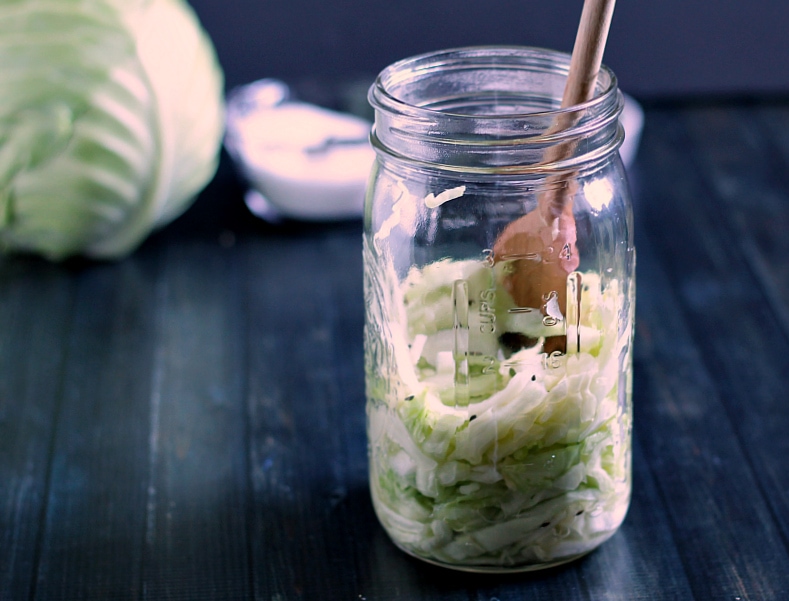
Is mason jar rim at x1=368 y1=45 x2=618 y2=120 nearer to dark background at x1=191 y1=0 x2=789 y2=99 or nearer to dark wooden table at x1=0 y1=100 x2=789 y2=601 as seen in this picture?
dark wooden table at x1=0 y1=100 x2=789 y2=601

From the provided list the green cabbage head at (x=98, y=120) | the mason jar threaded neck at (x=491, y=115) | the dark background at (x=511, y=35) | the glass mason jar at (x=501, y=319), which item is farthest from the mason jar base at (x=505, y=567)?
the dark background at (x=511, y=35)

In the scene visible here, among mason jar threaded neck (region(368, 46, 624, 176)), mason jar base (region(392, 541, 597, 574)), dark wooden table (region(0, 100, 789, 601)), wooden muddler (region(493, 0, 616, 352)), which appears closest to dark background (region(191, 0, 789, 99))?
dark wooden table (region(0, 100, 789, 601))

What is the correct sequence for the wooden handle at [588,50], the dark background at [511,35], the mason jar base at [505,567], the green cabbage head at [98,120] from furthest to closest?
the dark background at [511,35]
the green cabbage head at [98,120]
the mason jar base at [505,567]
the wooden handle at [588,50]

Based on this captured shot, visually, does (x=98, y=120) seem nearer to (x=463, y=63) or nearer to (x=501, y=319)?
(x=463, y=63)

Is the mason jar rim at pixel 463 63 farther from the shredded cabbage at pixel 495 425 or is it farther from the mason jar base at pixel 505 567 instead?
the mason jar base at pixel 505 567

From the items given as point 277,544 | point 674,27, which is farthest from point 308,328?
point 674,27

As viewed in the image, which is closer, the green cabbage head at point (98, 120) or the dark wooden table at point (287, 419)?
the dark wooden table at point (287, 419)
